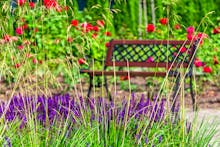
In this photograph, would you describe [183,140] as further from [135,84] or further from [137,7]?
[137,7]

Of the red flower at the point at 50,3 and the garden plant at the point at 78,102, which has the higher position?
the red flower at the point at 50,3

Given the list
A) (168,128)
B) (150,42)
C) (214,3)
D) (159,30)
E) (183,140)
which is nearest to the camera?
(183,140)

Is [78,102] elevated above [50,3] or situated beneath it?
situated beneath

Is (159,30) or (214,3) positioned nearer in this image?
(159,30)

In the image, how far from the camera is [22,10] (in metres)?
3.92

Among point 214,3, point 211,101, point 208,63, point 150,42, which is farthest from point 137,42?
point 214,3

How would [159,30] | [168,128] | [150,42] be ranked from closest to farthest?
[168,128], [150,42], [159,30]

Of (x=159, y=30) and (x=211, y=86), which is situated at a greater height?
(x=159, y=30)

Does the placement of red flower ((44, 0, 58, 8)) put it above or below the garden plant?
above

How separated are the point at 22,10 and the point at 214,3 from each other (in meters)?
8.66

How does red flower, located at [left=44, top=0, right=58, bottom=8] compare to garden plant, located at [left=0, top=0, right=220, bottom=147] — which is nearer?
garden plant, located at [left=0, top=0, right=220, bottom=147]

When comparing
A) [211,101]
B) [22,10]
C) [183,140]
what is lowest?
[211,101]

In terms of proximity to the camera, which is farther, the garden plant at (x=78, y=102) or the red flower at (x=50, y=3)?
the red flower at (x=50, y=3)

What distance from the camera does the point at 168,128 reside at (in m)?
3.73
